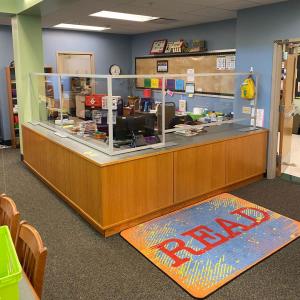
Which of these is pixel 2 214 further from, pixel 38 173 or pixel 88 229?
pixel 38 173

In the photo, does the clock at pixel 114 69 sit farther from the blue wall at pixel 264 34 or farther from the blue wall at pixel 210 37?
the blue wall at pixel 264 34

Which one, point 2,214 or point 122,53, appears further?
point 122,53

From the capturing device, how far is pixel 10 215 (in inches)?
76.5

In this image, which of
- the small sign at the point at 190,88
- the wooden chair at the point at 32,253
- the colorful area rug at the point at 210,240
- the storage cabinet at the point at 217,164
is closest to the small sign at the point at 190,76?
the small sign at the point at 190,88

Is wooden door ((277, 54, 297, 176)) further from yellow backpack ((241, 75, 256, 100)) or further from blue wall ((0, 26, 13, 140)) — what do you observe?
blue wall ((0, 26, 13, 140))

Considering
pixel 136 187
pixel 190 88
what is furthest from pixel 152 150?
pixel 190 88

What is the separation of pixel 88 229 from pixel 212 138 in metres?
1.89

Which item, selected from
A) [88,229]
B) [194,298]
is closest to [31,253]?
[194,298]

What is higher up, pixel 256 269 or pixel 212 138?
pixel 212 138

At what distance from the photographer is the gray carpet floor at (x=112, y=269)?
2389 millimetres

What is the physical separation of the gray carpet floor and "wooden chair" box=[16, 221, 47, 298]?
2.79 ft

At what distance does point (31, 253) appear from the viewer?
1.60 m

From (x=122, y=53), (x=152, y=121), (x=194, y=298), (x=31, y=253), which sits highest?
(x=122, y=53)

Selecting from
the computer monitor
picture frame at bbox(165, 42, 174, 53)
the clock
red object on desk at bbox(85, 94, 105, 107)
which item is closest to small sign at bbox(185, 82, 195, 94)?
picture frame at bbox(165, 42, 174, 53)
